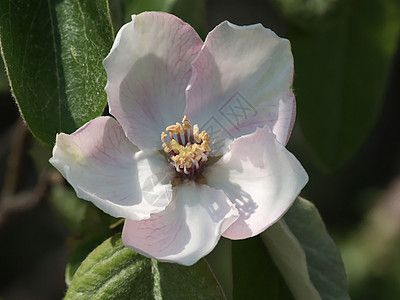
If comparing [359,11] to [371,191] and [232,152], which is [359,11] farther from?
[371,191]

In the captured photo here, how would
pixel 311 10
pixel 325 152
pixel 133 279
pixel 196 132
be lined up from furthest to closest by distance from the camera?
pixel 325 152
pixel 311 10
pixel 196 132
pixel 133 279

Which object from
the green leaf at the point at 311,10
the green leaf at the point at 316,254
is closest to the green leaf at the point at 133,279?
the green leaf at the point at 316,254

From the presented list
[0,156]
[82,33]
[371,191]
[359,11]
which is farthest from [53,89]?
[371,191]

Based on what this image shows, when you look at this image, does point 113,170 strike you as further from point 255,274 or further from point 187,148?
point 255,274

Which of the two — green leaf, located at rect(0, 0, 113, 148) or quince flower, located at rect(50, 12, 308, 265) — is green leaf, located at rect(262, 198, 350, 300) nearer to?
quince flower, located at rect(50, 12, 308, 265)

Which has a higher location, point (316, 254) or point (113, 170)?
point (113, 170)

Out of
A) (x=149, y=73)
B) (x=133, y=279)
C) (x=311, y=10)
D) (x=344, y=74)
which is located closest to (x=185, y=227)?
(x=133, y=279)

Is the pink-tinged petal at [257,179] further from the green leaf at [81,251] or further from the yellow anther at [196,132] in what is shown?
the green leaf at [81,251]
